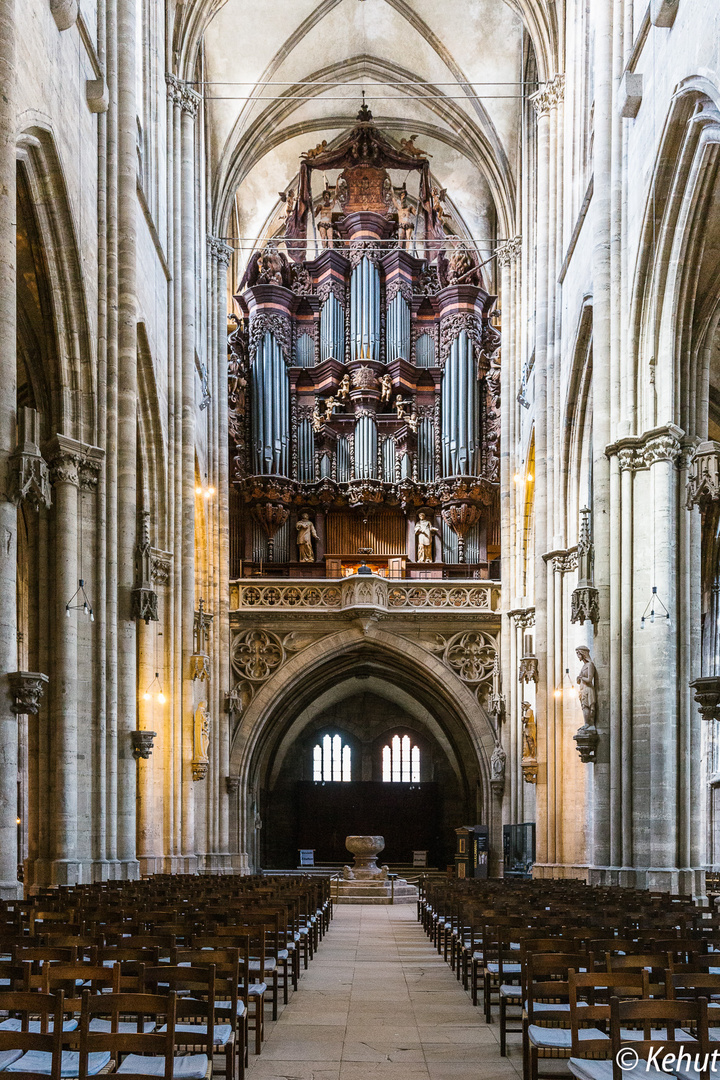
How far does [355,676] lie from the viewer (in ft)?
133

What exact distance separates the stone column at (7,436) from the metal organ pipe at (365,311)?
24.4m

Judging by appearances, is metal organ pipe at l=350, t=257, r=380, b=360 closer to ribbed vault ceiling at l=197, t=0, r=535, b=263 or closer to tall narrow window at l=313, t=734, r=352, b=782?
ribbed vault ceiling at l=197, t=0, r=535, b=263

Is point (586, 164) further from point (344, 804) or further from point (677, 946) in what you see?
point (344, 804)

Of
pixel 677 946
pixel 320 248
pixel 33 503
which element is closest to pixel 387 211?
pixel 320 248

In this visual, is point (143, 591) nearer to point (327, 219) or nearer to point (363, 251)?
point (363, 251)

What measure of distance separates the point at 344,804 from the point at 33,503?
100ft

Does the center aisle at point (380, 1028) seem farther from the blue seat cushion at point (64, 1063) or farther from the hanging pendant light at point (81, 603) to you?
the hanging pendant light at point (81, 603)

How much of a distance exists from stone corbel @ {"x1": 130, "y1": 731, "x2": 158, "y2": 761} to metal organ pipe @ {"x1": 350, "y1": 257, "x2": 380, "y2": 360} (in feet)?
65.4

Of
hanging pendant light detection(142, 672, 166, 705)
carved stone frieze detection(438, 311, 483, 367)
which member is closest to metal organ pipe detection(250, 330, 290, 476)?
carved stone frieze detection(438, 311, 483, 367)

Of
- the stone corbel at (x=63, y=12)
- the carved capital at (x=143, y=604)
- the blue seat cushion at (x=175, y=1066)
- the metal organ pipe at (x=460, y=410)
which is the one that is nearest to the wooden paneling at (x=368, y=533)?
the metal organ pipe at (x=460, y=410)

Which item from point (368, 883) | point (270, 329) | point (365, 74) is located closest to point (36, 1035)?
point (368, 883)

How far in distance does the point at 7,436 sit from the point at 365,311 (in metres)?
25.8

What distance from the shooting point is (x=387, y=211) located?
40.4m

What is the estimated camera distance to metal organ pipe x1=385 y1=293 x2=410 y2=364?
1523 inches
